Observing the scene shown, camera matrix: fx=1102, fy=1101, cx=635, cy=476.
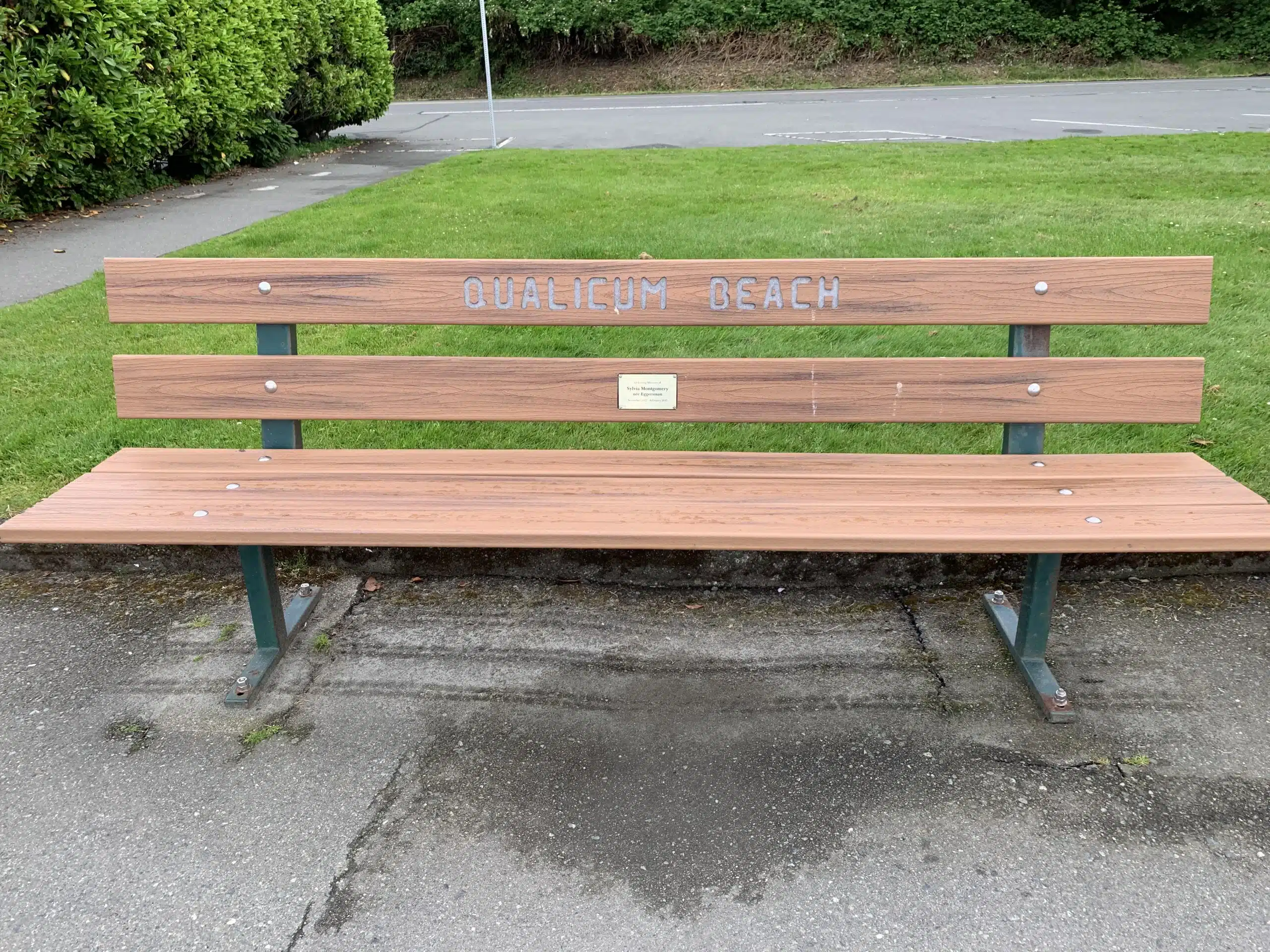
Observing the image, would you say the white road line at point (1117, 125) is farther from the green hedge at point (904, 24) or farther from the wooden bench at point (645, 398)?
the green hedge at point (904, 24)

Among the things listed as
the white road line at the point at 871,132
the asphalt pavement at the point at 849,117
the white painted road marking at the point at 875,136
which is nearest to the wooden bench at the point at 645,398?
the white painted road marking at the point at 875,136

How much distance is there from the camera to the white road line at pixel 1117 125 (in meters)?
13.0

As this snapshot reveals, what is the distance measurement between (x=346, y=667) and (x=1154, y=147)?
1028 cm

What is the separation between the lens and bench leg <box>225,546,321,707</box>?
9.52 feet

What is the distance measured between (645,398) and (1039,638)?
1.23 metres

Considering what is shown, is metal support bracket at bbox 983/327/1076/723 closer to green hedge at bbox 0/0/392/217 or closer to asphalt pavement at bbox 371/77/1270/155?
green hedge at bbox 0/0/392/217

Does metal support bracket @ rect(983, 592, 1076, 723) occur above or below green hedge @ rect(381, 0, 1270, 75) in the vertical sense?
below

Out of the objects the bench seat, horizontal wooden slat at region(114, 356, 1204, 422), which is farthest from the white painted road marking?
the bench seat

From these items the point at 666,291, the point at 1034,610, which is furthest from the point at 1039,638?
the point at 666,291

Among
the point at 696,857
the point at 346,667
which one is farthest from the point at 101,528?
the point at 696,857

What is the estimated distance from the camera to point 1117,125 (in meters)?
13.8

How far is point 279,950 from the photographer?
212 centimetres

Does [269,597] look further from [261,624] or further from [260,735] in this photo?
[260,735]

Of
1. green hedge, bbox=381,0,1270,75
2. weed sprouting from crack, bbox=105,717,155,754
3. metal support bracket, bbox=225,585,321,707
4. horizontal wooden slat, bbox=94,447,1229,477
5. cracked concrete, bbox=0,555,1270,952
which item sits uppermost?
green hedge, bbox=381,0,1270,75
